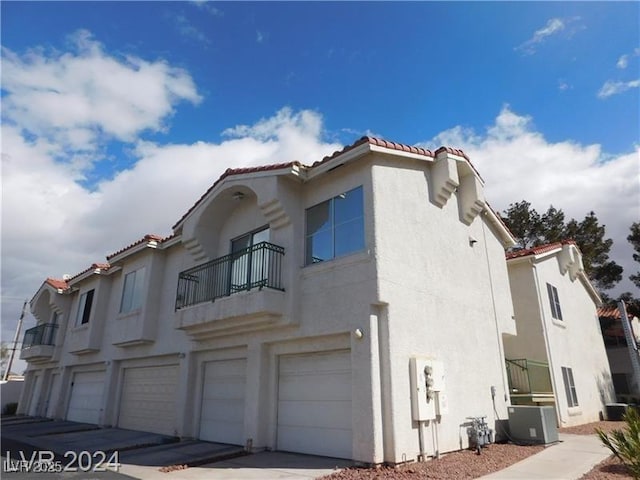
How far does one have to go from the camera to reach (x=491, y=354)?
12.3 metres

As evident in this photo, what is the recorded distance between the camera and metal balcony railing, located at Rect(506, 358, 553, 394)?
46.8 ft

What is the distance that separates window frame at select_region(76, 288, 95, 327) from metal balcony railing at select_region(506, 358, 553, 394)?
1918 centimetres

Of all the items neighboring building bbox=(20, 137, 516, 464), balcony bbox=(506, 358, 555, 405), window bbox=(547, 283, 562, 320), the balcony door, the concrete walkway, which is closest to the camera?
the concrete walkway

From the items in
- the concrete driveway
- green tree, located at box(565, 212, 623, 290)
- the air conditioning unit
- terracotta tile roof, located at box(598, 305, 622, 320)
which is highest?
green tree, located at box(565, 212, 623, 290)

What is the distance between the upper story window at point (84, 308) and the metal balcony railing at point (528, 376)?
1934cm

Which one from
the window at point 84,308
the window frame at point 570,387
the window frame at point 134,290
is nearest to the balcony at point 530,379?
the window frame at point 570,387

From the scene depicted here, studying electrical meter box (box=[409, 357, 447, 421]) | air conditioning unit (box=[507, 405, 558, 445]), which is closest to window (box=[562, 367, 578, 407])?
air conditioning unit (box=[507, 405, 558, 445])

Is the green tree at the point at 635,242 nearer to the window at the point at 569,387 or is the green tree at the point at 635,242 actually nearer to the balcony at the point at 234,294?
the window at the point at 569,387

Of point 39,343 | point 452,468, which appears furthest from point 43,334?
point 452,468

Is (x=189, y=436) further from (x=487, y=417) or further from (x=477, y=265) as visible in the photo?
(x=477, y=265)

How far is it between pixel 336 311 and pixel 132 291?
11.7 metres

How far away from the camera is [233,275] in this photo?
1248cm

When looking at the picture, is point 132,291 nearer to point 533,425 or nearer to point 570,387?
point 533,425

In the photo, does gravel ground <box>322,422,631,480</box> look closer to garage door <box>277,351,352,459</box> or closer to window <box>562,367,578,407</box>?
garage door <box>277,351,352,459</box>
